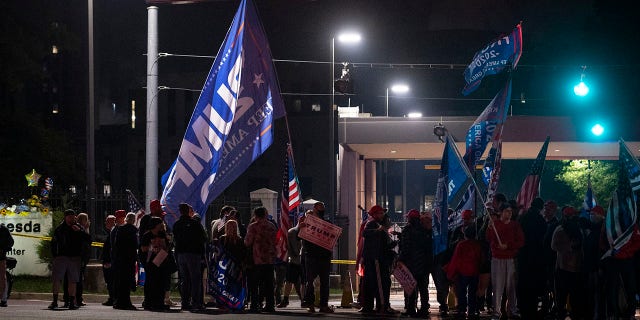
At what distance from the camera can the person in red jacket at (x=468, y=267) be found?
733 inches

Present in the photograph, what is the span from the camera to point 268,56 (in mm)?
19734

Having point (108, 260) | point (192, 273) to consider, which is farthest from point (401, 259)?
point (108, 260)

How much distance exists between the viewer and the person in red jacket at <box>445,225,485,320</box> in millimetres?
18625

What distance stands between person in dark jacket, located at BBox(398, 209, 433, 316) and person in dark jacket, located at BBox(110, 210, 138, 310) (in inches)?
174

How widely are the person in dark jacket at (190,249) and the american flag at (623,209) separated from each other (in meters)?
6.37

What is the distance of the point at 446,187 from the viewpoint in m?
19.4

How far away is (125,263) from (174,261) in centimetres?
84

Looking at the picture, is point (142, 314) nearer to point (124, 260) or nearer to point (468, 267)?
point (124, 260)

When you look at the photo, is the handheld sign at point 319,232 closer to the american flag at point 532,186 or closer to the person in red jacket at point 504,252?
the person in red jacket at point 504,252

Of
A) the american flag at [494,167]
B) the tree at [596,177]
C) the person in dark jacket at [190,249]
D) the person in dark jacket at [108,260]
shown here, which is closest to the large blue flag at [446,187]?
the american flag at [494,167]

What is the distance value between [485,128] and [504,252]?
18.5 feet

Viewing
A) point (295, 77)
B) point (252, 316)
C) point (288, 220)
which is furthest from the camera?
point (295, 77)

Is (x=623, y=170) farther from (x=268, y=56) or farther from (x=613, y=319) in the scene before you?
(x=268, y=56)

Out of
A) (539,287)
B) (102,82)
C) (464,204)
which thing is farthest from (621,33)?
(102,82)
